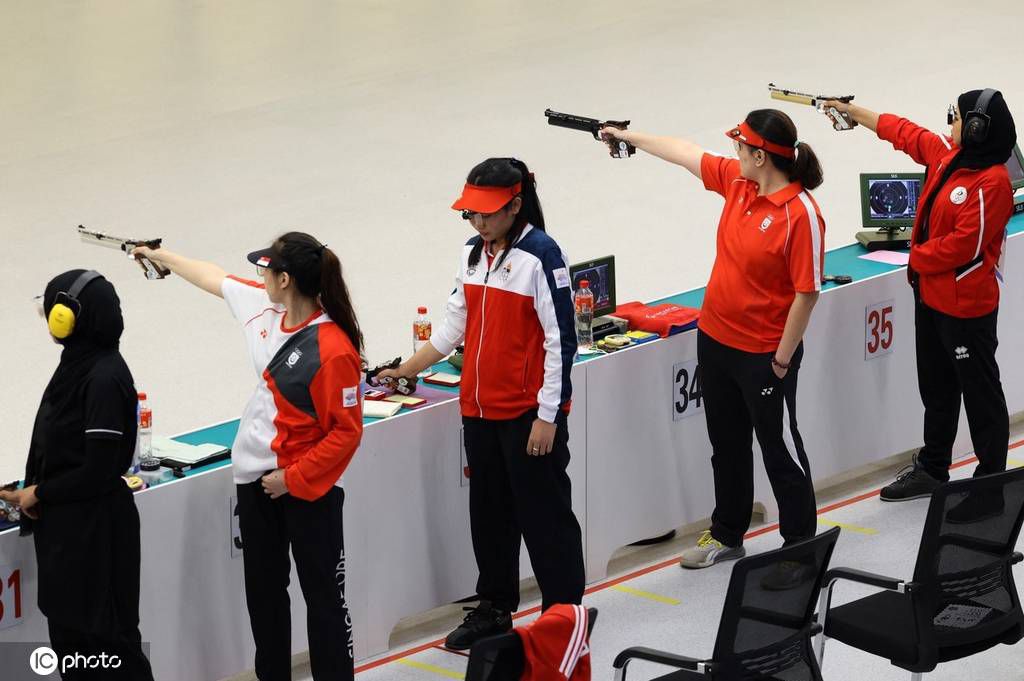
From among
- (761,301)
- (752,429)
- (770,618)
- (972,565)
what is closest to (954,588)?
(972,565)

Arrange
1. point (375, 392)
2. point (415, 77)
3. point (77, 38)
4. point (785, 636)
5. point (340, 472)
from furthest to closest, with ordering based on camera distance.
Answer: point (77, 38) → point (415, 77) → point (375, 392) → point (340, 472) → point (785, 636)

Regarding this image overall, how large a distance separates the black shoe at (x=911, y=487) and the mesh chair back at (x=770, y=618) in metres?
2.97

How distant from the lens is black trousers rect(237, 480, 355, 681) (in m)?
5.29

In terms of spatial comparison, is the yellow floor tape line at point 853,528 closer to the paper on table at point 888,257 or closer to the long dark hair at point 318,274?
the paper on table at point 888,257

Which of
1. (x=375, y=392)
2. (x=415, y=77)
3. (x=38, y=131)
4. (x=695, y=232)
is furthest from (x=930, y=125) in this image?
(x=375, y=392)

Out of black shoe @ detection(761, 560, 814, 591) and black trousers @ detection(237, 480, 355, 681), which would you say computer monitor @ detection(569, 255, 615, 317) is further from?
black shoe @ detection(761, 560, 814, 591)

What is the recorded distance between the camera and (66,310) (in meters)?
4.74

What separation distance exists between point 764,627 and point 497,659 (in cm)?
107

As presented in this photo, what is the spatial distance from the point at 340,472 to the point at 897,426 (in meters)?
3.83

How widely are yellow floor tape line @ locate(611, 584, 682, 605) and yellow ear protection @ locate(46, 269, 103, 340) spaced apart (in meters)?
3.00

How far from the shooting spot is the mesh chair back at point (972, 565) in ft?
16.6

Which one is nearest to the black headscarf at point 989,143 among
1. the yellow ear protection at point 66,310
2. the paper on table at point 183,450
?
the paper on table at point 183,450

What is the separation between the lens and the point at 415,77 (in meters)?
17.2

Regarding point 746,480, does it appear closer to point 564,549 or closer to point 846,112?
point 564,549
